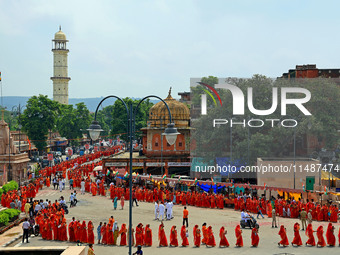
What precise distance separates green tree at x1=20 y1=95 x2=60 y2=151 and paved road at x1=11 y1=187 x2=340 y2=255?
34119mm

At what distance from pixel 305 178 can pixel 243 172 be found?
26.6 ft

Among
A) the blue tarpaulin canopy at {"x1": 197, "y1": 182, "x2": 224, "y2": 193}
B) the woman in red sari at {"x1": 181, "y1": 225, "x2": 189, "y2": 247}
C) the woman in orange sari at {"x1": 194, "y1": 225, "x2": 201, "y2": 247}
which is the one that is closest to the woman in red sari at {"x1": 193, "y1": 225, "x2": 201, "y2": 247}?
the woman in orange sari at {"x1": 194, "y1": 225, "x2": 201, "y2": 247}

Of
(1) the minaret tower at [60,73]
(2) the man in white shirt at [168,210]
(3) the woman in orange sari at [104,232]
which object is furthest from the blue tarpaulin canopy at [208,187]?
(1) the minaret tower at [60,73]

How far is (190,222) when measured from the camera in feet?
92.5

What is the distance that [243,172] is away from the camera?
4400 cm

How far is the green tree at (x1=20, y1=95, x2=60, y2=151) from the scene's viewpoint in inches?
2872

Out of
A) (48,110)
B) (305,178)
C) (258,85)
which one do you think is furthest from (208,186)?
(48,110)

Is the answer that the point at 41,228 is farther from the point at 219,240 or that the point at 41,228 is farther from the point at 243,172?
the point at 243,172

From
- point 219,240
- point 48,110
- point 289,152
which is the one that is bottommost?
point 219,240

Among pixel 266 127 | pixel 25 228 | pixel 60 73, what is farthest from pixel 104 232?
pixel 60 73

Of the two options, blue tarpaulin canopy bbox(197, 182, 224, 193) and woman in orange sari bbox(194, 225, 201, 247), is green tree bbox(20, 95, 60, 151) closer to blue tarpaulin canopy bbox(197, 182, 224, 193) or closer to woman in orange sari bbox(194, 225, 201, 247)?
blue tarpaulin canopy bbox(197, 182, 224, 193)

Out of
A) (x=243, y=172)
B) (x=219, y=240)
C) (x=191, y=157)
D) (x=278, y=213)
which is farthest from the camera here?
(x=191, y=157)

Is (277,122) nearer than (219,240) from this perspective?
No

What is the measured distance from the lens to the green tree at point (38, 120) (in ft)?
239
